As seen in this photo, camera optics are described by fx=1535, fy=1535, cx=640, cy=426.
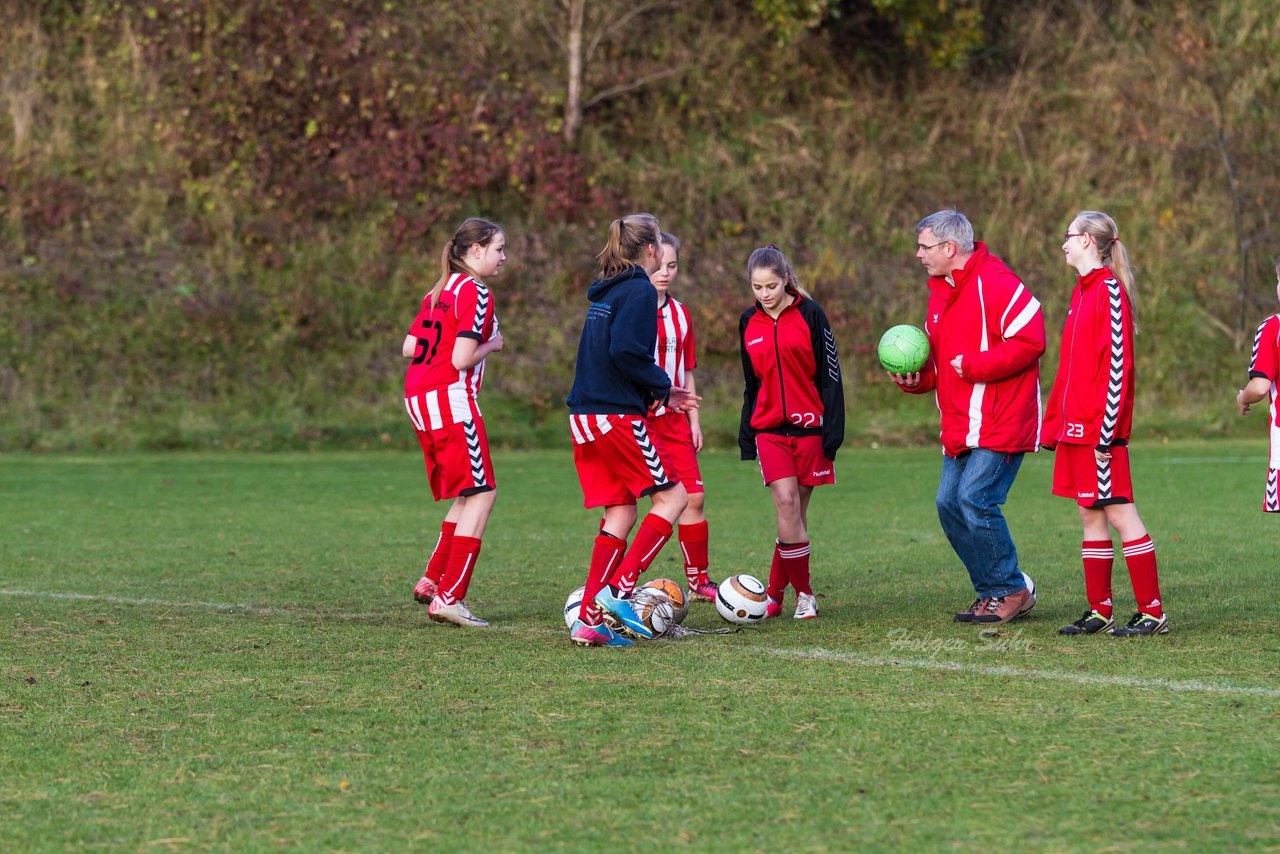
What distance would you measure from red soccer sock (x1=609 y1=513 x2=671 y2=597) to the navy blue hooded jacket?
522 millimetres

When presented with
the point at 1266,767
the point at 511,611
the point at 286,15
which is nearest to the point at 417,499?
the point at 511,611

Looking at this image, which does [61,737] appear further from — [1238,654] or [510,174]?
[510,174]

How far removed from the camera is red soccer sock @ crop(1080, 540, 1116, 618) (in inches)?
269

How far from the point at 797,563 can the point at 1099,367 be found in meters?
1.83

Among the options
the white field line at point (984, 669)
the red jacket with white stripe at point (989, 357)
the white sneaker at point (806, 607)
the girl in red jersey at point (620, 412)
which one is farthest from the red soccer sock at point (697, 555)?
the red jacket with white stripe at point (989, 357)

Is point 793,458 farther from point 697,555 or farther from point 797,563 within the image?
point 697,555

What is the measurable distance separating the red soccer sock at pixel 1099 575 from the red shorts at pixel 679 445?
7.37ft

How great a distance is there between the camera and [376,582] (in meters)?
8.96

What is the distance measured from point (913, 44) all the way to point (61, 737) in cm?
2326

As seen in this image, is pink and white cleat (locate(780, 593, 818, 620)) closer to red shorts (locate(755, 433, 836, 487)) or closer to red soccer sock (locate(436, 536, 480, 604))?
red shorts (locate(755, 433, 836, 487))

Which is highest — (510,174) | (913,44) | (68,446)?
(913,44)

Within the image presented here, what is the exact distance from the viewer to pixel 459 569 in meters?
7.39

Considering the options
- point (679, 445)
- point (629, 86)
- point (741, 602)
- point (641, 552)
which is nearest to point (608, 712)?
point (641, 552)

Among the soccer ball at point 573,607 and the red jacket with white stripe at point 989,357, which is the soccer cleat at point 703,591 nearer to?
the soccer ball at point 573,607
